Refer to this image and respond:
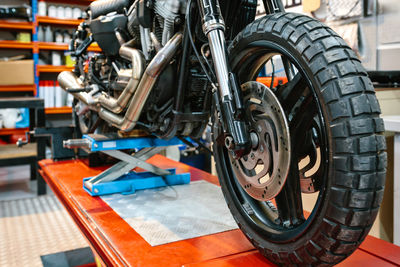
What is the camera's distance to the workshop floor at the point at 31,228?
7.48ft

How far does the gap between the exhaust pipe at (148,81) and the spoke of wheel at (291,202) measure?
70 centimetres

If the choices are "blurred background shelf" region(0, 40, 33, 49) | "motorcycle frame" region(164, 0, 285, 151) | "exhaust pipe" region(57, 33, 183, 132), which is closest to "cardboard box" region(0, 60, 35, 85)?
"blurred background shelf" region(0, 40, 33, 49)

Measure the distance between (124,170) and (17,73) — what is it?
131 inches

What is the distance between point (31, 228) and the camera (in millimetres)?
2674

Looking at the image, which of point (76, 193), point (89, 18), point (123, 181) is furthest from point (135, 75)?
point (89, 18)

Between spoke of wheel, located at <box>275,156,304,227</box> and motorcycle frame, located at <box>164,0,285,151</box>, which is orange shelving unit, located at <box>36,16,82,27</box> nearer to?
motorcycle frame, located at <box>164,0,285,151</box>

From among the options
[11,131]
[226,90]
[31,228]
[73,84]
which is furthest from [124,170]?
[11,131]

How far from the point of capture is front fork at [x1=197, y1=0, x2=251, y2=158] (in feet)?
3.29

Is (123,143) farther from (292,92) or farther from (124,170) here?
(292,92)

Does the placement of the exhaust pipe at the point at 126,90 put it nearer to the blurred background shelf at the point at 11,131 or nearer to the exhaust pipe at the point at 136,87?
the exhaust pipe at the point at 136,87

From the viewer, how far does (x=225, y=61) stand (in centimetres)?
106

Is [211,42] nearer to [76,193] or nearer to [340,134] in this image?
[340,134]

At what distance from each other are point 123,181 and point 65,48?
12.8 feet

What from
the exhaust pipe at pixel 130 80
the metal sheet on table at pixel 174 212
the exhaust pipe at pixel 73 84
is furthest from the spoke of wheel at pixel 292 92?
the exhaust pipe at pixel 73 84
